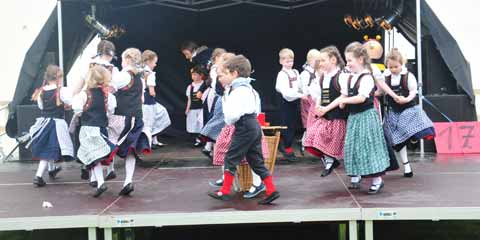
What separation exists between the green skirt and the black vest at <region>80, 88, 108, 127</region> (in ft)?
6.61

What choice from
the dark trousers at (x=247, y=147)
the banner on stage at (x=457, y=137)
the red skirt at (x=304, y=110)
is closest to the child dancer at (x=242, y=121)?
the dark trousers at (x=247, y=147)

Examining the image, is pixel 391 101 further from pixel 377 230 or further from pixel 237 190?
pixel 237 190

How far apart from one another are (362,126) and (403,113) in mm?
1196

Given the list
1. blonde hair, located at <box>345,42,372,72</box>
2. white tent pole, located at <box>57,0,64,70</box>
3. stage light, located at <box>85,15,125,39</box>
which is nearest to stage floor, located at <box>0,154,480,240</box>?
blonde hair, located at <box>345,42,372,72</box>

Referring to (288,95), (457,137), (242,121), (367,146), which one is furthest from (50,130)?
(457,137)

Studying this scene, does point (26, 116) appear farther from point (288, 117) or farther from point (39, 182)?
point (288, 117)

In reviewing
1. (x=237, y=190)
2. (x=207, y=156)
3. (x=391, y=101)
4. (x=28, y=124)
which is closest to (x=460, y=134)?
(x=391, y=101)

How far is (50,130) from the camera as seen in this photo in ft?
20.1

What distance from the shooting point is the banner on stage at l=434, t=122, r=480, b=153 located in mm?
7812

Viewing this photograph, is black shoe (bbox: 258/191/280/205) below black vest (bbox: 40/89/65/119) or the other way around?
below

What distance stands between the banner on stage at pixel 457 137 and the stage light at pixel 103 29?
4.56 metres

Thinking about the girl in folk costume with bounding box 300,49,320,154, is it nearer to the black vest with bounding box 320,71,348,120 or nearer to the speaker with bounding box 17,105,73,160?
the black vest with bounding box 320,71,348,120

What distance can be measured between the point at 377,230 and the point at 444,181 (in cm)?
87

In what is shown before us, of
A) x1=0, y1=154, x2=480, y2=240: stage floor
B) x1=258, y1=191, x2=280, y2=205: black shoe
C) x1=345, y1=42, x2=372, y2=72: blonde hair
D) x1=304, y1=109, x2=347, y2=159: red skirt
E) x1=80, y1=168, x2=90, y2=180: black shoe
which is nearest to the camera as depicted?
x1=0, y1=154, x2=480, y2=240: stage floor
